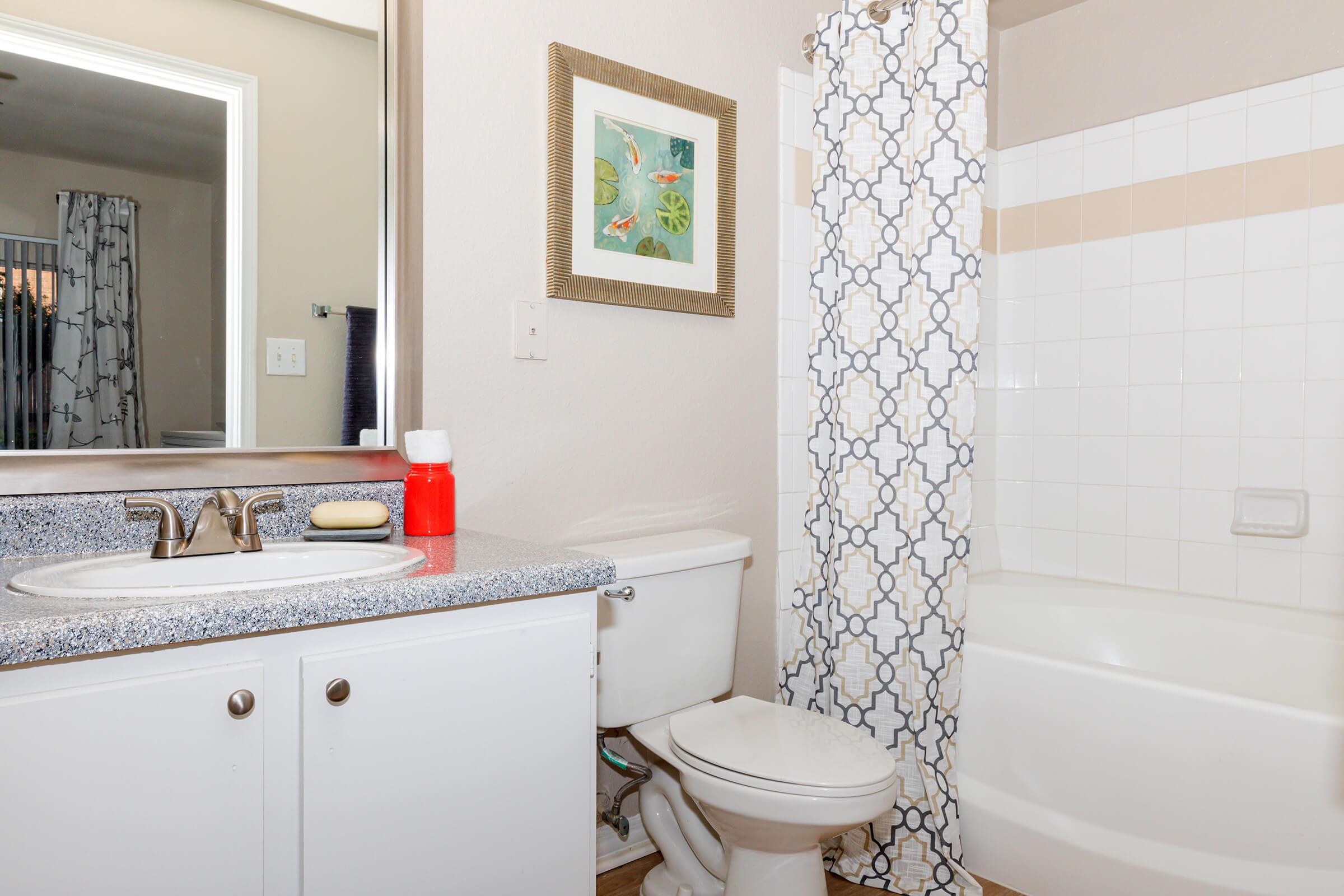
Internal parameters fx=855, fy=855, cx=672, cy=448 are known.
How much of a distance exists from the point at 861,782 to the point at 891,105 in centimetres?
150

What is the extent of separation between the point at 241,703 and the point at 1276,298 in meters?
2.45

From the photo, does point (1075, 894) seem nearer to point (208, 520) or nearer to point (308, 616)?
point (308, 616)

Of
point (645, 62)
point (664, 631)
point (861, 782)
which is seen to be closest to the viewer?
point (861, 782)

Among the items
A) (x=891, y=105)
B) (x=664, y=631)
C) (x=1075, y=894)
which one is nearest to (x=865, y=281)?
(x=891, y=105)

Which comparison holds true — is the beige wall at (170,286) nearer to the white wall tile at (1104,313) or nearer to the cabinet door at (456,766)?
the cabinet door at (456,766)

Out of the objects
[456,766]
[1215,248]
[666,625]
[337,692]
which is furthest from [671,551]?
[1215,248]

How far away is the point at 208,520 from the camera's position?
1.22 meters

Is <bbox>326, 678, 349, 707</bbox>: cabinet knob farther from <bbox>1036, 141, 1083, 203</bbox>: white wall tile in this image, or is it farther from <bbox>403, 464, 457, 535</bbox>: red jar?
<bbox>1036, 141, 1083, 203</bbox>: white wall tile

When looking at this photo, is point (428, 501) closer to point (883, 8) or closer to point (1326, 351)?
point (883, 8)

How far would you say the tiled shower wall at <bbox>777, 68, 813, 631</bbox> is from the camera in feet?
7.26

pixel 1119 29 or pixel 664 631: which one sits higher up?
pixel 1119 29

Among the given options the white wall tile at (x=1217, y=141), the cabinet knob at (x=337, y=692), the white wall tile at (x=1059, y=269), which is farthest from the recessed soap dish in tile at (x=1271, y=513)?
the cabinet knob at (x=337, y=692)

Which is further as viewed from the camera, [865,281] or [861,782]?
[865,281]

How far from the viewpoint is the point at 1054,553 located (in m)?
2.65
